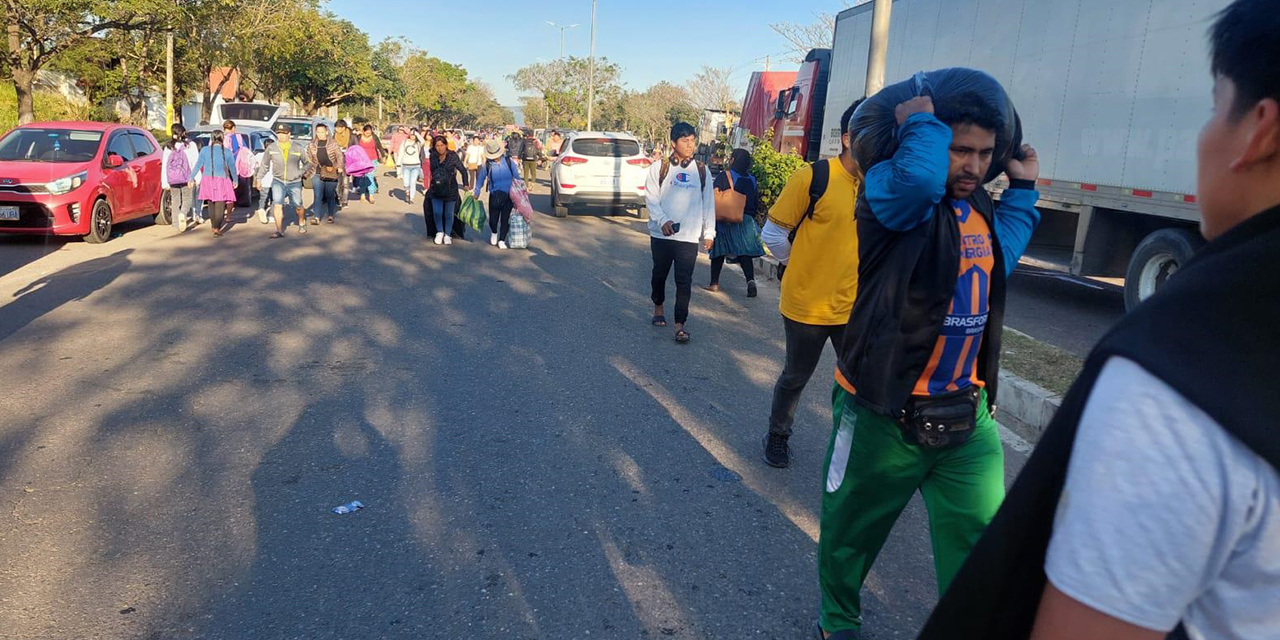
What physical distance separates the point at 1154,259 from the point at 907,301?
7533 millimetres

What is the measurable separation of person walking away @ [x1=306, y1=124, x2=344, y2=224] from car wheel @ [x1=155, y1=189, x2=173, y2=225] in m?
2.21

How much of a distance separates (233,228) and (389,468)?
1115cm

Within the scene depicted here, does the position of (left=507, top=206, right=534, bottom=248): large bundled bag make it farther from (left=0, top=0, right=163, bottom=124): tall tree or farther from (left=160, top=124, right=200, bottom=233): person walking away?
(left=0, top=0, right=163, bottom=124): tall tree

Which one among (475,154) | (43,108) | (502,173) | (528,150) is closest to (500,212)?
(502,173)

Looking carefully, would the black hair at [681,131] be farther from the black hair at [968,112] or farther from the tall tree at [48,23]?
the tall tree at [48,23]

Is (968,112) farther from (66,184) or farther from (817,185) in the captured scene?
(66,184)

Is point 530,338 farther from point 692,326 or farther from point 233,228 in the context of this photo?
point 233,228

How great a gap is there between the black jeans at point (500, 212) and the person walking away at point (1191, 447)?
12069 mm

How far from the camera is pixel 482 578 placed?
3480 millimetres

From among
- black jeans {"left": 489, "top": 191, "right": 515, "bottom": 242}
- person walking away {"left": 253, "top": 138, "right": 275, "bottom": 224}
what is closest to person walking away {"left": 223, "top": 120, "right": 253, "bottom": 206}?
person walking away {"left": 253, "top": 138, "right": 275, "bottom": 224}

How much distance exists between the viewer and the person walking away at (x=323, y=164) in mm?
13578

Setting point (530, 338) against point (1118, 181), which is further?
point (1118, 181)

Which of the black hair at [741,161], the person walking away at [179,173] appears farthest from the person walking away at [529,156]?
the black hair at [741,161]

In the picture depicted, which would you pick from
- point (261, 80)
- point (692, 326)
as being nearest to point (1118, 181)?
point (692, 326)
